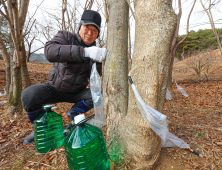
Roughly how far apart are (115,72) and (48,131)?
1407 mm

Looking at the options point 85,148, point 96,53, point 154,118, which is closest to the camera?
point 154,118

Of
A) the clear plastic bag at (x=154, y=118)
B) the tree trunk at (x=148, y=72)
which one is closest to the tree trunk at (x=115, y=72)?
the tree trunk at (x=148, y=72)

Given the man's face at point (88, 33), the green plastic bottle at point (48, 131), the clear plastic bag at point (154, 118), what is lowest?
the green plastic bottle at point (48, 131)

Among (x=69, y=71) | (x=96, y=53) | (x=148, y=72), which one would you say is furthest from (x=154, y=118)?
(x=69, y=71)

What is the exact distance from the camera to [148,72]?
1086 millimetres

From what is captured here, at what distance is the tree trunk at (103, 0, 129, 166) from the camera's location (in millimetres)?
1394

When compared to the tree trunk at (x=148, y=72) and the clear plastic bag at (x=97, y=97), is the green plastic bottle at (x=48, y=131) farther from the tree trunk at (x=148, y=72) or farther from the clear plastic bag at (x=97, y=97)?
the tree trunk at (x=148, y=72)

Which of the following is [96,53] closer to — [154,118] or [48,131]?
[154,118]

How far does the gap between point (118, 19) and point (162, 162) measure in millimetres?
1741

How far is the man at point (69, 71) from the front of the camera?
160 centimetres

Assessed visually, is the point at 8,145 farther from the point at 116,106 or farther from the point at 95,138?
the point at 116,106

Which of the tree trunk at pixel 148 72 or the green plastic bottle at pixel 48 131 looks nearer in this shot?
the tree trunk at pixel 148 72

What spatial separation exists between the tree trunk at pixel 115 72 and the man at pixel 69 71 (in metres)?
0.21

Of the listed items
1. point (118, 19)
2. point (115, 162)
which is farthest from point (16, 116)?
point (118, 19)
